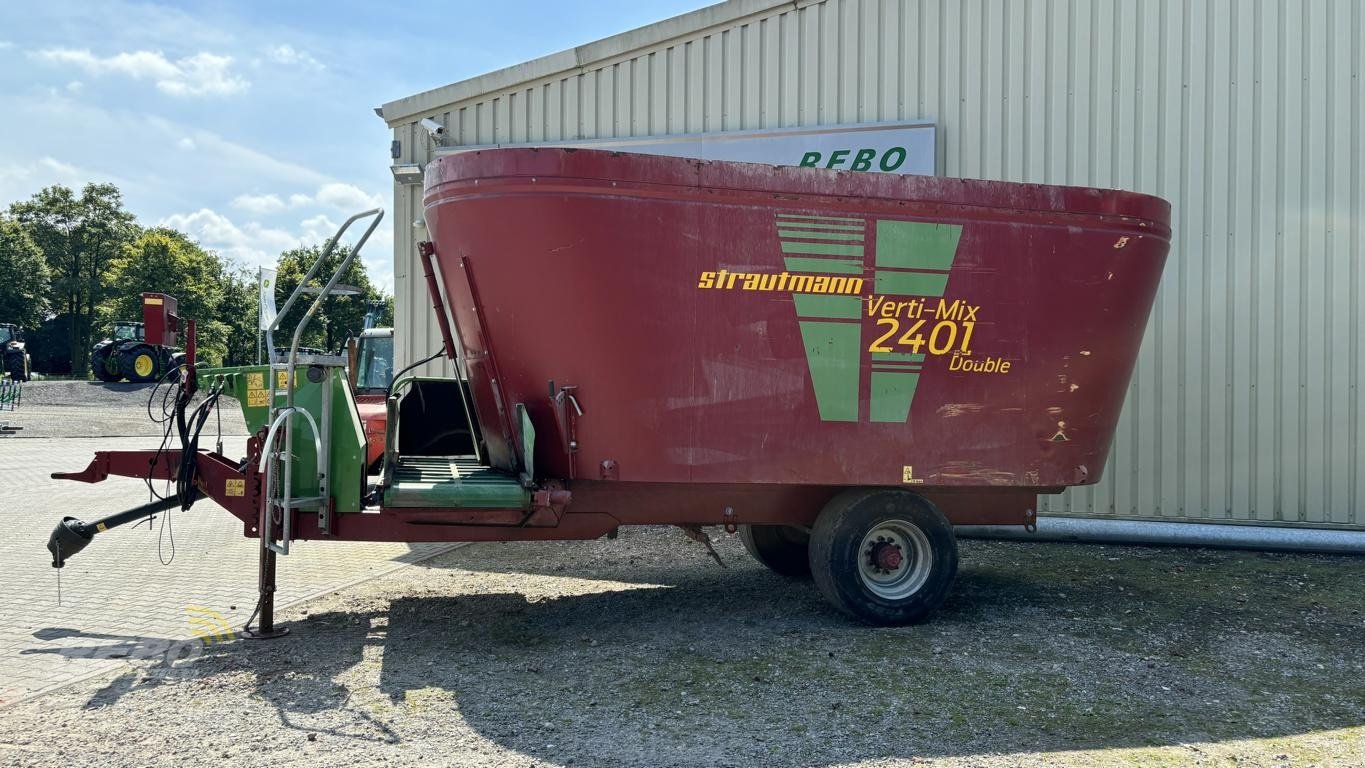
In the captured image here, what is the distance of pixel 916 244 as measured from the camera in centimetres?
563

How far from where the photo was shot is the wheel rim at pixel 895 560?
5.94 metres

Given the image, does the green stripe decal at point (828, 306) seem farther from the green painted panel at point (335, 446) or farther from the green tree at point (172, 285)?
the green tree at point (172, 285)

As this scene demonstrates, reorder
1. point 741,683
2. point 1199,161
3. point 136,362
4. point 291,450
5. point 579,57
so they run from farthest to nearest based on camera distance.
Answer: point 136,362, point 579,57, point 1199,161, point 291,450, point 741,683

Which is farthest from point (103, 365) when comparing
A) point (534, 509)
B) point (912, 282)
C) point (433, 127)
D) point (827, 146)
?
point (912, 282)

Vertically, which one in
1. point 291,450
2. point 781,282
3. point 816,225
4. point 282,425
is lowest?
point 291,450

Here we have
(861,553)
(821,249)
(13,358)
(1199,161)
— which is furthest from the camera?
(13,358)

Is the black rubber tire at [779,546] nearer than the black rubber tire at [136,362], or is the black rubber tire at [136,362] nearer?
the black rubber tire at [779,546]

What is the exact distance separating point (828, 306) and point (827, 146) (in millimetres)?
4381

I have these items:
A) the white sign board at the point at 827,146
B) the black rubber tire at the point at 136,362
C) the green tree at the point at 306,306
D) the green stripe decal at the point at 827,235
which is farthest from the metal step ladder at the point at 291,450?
the green tree at the point at 306,306

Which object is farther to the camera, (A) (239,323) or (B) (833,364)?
(A) (239,323)

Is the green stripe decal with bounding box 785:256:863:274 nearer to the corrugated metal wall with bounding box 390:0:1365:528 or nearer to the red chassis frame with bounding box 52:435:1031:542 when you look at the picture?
the red chassis frame with bounding box 52:435:1031:542

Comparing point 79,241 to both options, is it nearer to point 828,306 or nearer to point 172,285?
point 172,285

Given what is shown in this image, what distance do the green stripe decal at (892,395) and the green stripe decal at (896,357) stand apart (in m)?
0.07

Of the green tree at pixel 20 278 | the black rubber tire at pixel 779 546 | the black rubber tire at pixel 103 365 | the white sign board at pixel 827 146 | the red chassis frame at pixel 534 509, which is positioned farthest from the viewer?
the green tree at pixel 20 278
